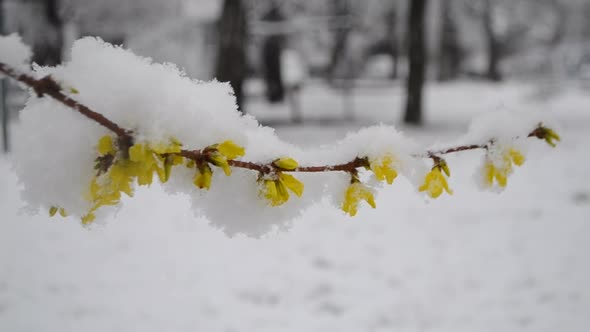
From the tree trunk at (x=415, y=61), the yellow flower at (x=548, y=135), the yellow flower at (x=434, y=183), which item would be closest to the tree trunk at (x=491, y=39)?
Answer: the tree trunk at (x=415, y=61)

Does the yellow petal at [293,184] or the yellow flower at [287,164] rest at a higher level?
the yellow flower at [287,164]

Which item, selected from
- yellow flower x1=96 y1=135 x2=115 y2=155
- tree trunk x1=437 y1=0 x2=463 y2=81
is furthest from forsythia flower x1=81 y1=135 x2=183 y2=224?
tree trunk x1=437 y1=0 x2=463 y2=81

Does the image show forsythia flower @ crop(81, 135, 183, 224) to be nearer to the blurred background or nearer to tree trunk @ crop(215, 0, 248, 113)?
the blurred background

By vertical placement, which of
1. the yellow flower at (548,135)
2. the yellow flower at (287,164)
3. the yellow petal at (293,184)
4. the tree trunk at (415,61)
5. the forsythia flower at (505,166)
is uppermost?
the tree trunk at (415,61)

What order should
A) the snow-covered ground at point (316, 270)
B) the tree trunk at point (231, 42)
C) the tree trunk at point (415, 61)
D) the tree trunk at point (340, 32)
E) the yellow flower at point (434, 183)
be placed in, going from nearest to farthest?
the yellow flower at point (434, 183)
the snow-covered ground at point (316, 270)
the tree trunk at point (231, 42)
the tree trunk at point (415, 61)
the tree trunk at point (340, 32)

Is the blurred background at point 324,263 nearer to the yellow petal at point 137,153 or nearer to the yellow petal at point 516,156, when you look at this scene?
the yellow petal at point 516,156

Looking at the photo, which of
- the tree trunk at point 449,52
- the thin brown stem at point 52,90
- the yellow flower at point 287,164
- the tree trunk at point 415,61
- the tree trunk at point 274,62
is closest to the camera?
the thin brown stem at point 52,90

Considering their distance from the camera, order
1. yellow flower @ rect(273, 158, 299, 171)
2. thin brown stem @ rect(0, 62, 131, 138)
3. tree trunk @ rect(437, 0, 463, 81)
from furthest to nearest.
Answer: tree trunk @ rect(437, 0, 463, 81)
yellow flower @ rect(273, 158, 299, 171)
thin brown stem @ rect(0, 62, 131, 138)

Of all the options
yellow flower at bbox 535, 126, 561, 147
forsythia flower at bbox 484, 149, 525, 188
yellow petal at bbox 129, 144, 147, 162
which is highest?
yellow flower at bbox 535, 126, 561, 147
